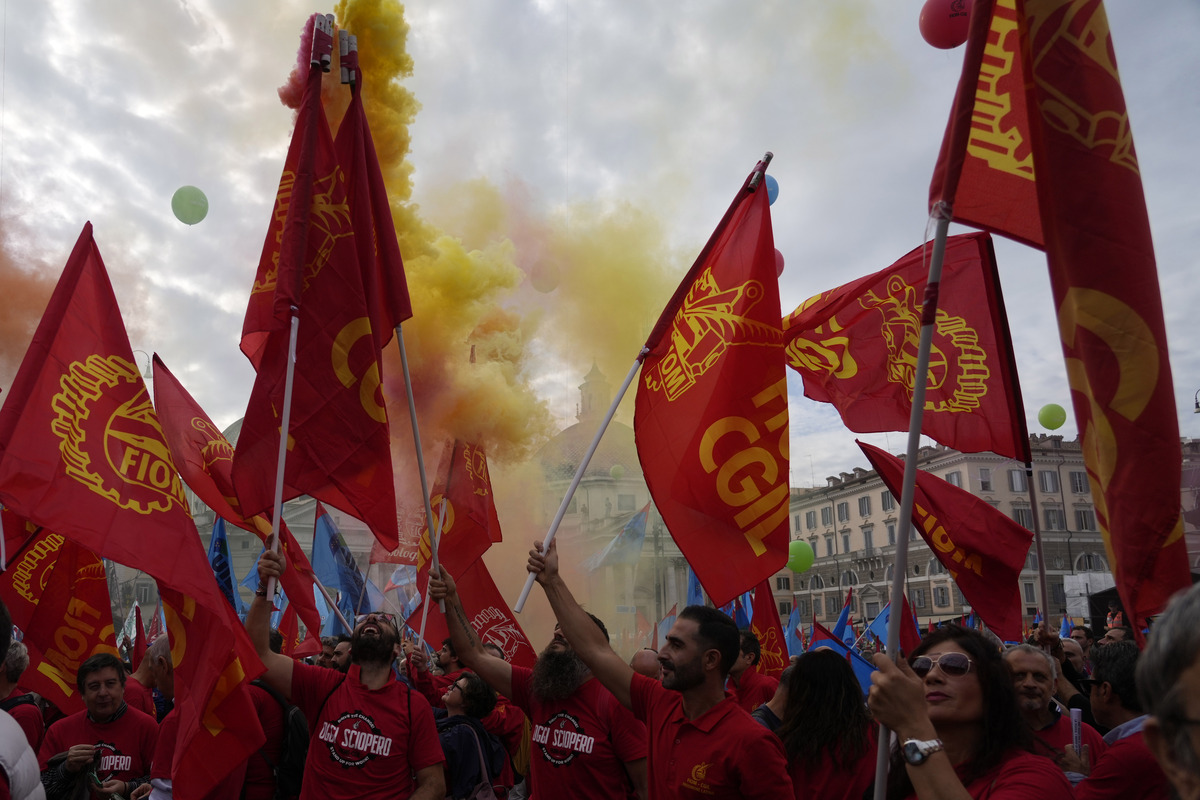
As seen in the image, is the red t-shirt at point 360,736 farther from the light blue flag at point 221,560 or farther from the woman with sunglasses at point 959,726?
the light blue flag at point 221,560

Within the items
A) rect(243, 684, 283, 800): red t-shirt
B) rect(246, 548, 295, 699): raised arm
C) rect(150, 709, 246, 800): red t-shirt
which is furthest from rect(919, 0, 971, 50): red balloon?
rect(150, 709, 246, 800): red t-shirt

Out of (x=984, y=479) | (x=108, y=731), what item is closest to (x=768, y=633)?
(x=108, y=731)

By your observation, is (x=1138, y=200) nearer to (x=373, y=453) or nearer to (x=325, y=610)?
(x=373, y=453)

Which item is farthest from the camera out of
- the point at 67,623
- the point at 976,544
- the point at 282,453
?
the point at 67,623

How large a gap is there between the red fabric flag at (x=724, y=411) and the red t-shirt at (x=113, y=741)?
3.50 m

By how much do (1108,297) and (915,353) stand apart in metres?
4.65

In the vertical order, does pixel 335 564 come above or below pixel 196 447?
below

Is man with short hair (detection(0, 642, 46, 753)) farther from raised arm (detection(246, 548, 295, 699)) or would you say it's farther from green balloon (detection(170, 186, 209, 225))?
green balloon (detection(170, 186, 209, 225))

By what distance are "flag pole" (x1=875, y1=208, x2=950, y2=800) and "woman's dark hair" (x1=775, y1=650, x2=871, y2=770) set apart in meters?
1.45

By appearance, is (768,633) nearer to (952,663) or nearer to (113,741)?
(113,741)

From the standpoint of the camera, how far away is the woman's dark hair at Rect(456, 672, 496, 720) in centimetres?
659

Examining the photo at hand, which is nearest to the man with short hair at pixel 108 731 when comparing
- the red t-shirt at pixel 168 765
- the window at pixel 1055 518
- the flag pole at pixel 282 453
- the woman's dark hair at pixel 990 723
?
the red t-shirt at pixel 168 765

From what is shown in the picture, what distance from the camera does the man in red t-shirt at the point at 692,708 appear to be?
12.4ft

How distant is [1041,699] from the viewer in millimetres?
4938
